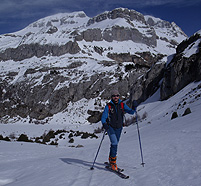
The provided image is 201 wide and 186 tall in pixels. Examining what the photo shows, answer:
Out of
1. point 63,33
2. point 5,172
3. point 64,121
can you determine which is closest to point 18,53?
point 63,33

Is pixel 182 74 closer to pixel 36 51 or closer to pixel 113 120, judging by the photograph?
pixel 113 120

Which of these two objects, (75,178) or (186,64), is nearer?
(75,178)

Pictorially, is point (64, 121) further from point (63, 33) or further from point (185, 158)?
point (63, 33)

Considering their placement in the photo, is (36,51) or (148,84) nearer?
(148,84)

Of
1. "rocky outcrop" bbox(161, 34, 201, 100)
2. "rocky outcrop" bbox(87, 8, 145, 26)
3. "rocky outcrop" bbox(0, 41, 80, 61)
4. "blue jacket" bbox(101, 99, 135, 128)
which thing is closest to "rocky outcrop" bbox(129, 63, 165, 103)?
"rocky outcrop" bbox(161, 34, 201, 100)

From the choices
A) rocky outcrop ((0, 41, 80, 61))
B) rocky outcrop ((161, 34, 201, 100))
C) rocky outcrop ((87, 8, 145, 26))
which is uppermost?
rocky outcrop ((87, 8, 145, 26))

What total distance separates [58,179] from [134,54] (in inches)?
4398

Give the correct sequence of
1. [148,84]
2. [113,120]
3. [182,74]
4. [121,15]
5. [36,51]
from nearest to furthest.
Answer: [113,120], [182,74], [148,84], [36,51], [121,15]

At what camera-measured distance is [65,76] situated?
60.2 meters

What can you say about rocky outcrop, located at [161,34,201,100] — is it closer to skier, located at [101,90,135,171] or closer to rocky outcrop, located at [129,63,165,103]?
rocky outcrop, located at [129,63,165,103]

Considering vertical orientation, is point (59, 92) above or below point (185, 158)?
above

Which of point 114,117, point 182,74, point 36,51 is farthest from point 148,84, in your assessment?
point 36,51

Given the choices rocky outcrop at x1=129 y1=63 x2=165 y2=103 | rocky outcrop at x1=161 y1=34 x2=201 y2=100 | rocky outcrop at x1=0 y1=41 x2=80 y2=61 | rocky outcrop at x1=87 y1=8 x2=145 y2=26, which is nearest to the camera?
rocky outcrop at x1=161 y1=34 x2=201 y2=100

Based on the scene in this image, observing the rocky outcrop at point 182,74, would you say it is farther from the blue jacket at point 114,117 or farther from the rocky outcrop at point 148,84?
the blue jacket at point 114,117
